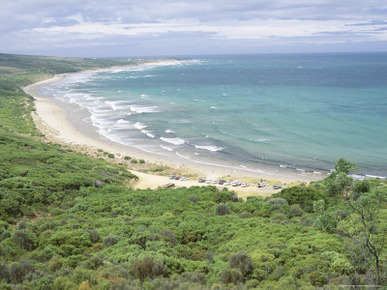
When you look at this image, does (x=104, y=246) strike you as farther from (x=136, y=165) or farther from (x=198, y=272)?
(x=136, y=165)

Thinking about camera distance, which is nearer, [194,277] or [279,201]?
[194,277]

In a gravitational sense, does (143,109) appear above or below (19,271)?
above

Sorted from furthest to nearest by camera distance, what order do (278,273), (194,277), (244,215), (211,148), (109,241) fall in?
(211,148) → (244,215) → (109,241) → (278,273) → (194,277)

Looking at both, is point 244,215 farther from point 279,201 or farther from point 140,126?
point 140,126

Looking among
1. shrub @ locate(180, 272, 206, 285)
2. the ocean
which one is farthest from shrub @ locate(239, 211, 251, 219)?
the ocean

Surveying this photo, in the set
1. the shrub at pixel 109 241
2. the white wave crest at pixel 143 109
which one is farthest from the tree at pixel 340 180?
the white wave crest at pixel 143 109

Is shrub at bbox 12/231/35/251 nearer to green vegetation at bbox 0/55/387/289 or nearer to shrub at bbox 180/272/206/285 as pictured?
green vegetation at bbox 0/55/387/289

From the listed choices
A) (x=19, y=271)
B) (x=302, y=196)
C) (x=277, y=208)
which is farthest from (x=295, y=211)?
(x=19, y=271)
